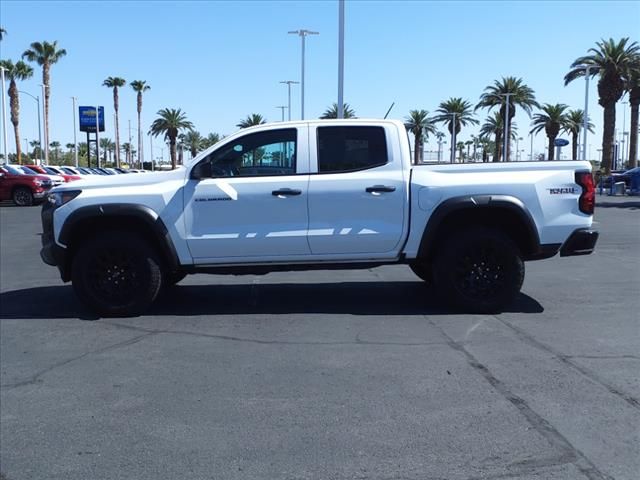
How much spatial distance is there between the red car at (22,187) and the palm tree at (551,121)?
161ft

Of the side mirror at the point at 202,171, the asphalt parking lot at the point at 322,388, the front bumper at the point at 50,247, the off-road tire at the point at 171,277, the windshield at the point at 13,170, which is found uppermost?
the windshield at the point at 13,170

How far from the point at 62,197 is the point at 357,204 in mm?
3305

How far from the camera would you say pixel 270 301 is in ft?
26.4

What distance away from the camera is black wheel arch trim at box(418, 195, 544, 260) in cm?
694

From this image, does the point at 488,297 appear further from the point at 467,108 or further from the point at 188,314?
the point at 467,108

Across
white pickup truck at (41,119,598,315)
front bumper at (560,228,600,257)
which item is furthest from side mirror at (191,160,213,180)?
front bumper at (560,228,600,257)

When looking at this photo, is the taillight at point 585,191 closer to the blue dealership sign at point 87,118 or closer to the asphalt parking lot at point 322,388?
the asphalt parking lot at point 322,388

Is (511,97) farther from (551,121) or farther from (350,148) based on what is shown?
(350,148)

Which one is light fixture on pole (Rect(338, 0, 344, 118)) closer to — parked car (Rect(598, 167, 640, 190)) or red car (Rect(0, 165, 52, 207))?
red car (Rect(0, 165, 52, 207))

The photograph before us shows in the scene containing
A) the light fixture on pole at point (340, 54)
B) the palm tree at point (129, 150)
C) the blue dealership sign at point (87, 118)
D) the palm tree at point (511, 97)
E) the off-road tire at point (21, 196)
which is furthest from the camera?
the palm tree at point (129, 150)

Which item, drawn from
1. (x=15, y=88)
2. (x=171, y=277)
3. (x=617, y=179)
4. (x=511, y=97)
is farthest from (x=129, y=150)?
(x=171, y=277)

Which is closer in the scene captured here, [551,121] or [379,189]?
[379,189]

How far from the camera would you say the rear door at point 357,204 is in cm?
703

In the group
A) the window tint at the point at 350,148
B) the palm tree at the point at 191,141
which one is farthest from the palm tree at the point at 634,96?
the palm tree at the point at 191,141
